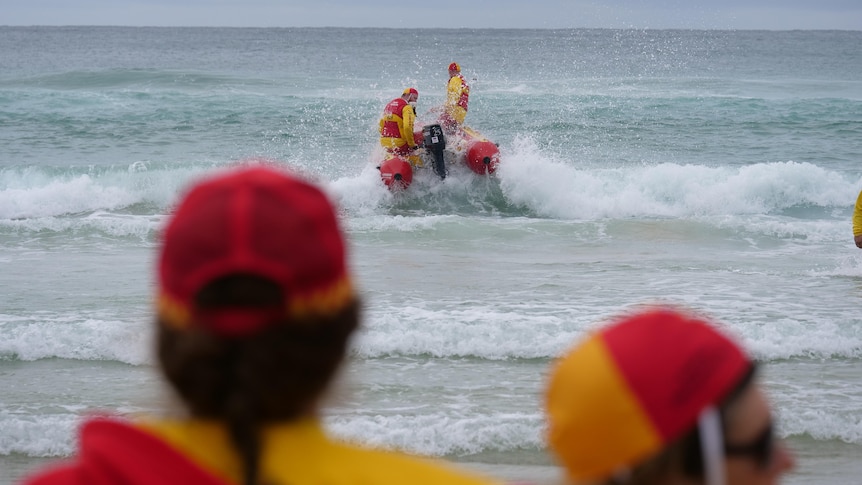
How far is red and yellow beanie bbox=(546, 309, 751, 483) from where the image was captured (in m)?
1.30

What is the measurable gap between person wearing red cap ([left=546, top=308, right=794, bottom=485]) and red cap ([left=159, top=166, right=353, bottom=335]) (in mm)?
369

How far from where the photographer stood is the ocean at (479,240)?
616cm

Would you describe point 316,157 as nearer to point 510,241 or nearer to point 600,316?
point 510,241

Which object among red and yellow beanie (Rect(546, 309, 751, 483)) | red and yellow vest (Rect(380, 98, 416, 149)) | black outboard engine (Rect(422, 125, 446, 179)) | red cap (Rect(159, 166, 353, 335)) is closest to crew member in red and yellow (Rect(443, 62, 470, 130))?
black outboard engine (Rect(422, 125, 446, 179))

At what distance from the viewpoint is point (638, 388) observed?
1.31m

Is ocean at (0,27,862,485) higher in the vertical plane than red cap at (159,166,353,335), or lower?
lower

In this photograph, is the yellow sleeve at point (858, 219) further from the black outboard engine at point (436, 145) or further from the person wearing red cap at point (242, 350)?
the person wearing red cap at point (242, 350)

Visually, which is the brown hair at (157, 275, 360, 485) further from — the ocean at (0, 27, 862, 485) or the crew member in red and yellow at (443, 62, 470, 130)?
the crew member in red and yellow at (443, 62, 470, 130)

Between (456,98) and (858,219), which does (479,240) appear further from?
(858,219)

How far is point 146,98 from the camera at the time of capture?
29.0 m

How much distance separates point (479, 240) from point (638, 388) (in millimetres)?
10709

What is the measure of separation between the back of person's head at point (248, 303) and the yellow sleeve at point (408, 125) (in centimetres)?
1336

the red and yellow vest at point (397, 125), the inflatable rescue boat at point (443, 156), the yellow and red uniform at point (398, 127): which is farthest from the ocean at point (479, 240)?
the red and yellow vest at point (397, 125)

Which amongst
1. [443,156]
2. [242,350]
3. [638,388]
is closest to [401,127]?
[443,156]
